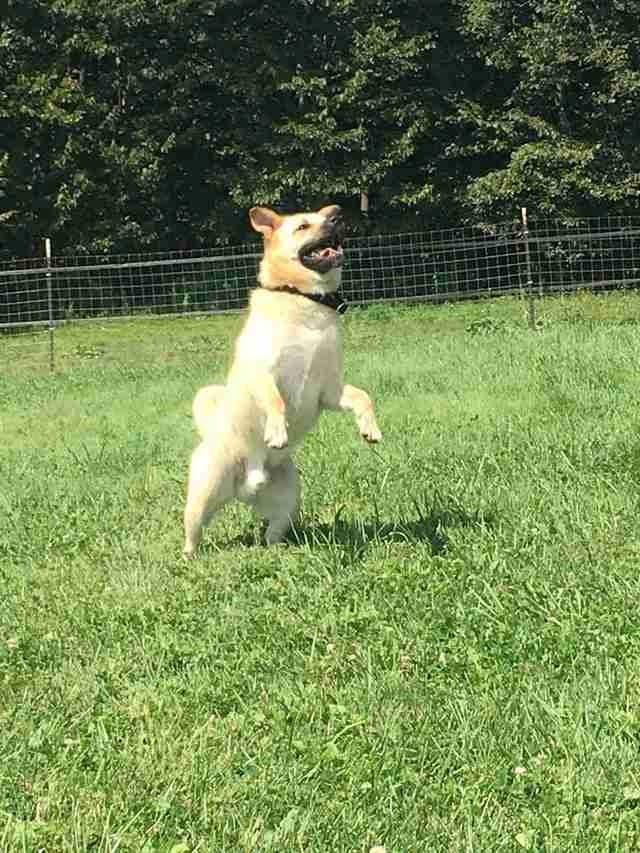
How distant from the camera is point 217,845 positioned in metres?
2.23

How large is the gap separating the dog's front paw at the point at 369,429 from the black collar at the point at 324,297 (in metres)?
0.56

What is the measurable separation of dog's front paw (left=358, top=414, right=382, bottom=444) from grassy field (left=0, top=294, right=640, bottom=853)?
46 centimetres

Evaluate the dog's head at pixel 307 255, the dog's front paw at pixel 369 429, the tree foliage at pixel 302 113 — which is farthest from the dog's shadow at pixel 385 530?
the tree foliage at pixel 302 113

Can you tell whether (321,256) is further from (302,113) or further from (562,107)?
(562,107)

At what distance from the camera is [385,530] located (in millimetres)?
4605

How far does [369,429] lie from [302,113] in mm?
24101

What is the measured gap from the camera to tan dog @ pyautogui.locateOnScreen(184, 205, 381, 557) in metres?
4.44

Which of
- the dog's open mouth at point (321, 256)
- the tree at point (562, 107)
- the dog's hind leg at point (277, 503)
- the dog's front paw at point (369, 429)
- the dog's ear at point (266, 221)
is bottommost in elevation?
the dog's hind leg at point (277, 503)

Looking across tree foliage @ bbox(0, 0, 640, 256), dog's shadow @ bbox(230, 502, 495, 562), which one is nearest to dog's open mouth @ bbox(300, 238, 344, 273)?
dog's shadow @ bbox(230, 502, 495, 562)

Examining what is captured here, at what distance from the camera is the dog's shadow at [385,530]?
434cm

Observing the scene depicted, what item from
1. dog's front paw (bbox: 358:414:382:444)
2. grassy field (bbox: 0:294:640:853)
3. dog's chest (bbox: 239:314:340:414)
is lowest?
grassy field (bbox: 0:294:640:853)

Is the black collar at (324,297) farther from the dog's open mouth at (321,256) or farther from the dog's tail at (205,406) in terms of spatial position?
the dog's tail at (205,406)

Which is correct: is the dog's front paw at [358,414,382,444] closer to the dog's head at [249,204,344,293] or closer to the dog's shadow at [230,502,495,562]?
the dog's shadow at [230,502,495,562]

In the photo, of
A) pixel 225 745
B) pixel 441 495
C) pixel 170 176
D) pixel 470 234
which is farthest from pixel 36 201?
pixel 225 745
